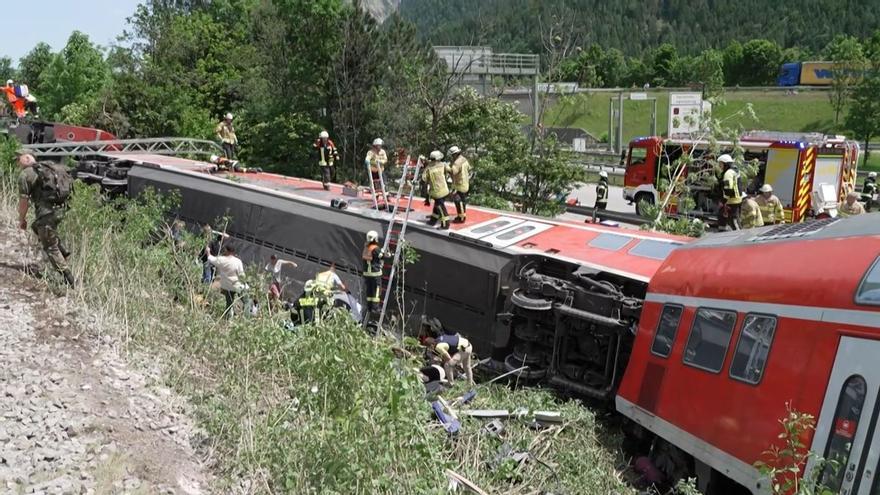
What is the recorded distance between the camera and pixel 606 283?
8.22 meters

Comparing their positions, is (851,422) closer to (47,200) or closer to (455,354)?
(455,354)

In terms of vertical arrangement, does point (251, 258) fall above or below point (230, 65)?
below

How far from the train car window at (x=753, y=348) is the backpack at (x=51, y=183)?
7.54 meters

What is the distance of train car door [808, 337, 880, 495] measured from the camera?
4.30 metres

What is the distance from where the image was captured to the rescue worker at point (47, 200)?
8.38 meters

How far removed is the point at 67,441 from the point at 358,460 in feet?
7.28

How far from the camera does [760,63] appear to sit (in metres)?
90.2

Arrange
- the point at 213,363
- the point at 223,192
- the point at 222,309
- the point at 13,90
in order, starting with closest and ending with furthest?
the point at 213,363
the point at 222,309
the point at 223,192
the point at 13,90

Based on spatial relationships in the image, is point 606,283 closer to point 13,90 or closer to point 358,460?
point 358,460

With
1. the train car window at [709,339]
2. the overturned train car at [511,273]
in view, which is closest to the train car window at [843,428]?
the train car window at [709,339]

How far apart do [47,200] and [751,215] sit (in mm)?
10307

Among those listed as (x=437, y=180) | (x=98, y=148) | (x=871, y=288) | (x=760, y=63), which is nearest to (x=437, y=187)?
(x=437, y=180)

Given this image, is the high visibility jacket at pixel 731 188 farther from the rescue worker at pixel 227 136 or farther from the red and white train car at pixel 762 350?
the rescue worker at pixel 227 136

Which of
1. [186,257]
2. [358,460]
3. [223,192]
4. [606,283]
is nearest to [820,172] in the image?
[606,283]
